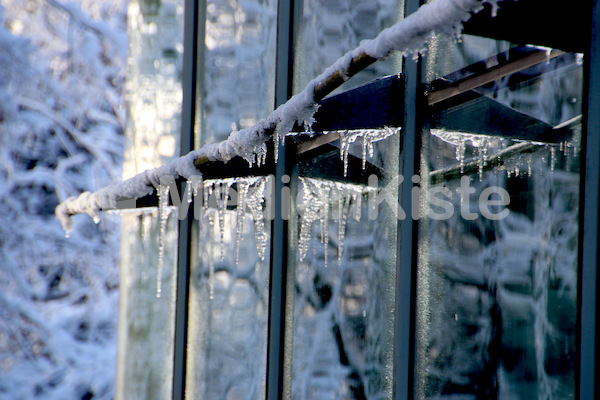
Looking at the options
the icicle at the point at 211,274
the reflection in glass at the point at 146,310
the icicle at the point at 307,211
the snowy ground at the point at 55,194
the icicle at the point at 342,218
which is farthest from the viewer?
the snowy ground at the point at 55,194

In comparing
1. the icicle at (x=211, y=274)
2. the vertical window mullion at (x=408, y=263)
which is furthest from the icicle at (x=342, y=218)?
the icicle at (x=211, y=274)

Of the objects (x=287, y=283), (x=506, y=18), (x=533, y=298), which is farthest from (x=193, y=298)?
(x=506, y=18)

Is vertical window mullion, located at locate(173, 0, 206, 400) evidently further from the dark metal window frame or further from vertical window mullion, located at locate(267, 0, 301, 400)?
vertical window mullion, located at locate(267, 0, 301, 400)

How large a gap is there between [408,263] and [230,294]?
202 cm

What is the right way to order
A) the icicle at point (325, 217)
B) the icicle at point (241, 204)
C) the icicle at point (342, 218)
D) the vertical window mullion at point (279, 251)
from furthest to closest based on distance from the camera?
the icicle at point (241, 204)
the vertical window mullion at point (279, 251)
the icicle at point (325, 217)
the icicle at point (342, 218)

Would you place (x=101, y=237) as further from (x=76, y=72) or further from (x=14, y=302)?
(x=76, y=72)

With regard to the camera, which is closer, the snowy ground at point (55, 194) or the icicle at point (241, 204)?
the icicle at point (241, 204)

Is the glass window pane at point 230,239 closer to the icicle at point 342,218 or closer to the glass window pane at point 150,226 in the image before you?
the glass window pane at point 150,226

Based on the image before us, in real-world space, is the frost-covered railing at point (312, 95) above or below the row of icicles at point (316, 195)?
above

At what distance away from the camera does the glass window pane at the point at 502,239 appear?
1.56m

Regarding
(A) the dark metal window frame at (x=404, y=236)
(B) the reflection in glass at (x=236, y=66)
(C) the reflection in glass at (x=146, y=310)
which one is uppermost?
(B) the reflection in glass at (x=236, y=66)

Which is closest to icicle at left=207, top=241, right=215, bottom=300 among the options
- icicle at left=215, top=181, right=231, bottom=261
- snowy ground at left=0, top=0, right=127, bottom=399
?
icicle at left=215, top=181, right=231, bottom=261

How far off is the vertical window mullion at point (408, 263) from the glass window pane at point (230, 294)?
1.31m

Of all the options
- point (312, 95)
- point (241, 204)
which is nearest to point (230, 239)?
point (241, 204)
